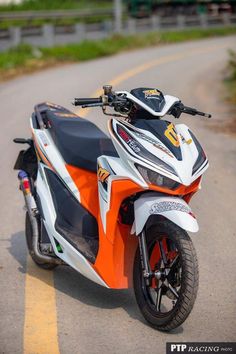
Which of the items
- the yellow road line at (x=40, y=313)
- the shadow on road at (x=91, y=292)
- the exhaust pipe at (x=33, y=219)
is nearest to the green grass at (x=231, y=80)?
the exhaust pipe at (x=33, y=219)

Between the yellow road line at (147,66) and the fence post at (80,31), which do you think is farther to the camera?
the fence post at (80,31)

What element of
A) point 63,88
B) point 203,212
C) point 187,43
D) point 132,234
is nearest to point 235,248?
point 203,212

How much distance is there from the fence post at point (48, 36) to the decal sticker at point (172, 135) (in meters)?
22.4

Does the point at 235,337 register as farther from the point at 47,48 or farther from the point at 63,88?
the point at 47,48

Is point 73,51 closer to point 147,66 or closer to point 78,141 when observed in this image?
point 147,66

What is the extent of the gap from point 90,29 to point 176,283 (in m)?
26.8

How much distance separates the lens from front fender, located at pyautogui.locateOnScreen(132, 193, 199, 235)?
→ 5102 mm

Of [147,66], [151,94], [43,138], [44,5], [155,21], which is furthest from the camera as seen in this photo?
[44,5]

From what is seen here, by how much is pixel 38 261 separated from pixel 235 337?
1.83 meters

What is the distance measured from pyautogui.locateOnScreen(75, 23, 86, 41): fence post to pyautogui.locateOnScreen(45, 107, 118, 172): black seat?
23.5 metres

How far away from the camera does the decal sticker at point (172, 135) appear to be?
542 centimetres

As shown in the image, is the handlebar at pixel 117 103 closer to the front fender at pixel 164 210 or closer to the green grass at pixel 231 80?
the front fender at pixel 164 210

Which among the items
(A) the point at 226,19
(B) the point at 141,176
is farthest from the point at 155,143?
(A) the point at 226,19

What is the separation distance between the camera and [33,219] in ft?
21.2
